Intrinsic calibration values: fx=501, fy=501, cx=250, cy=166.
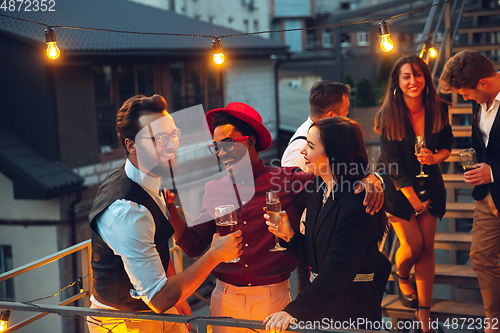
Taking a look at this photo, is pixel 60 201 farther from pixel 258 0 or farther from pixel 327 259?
pixel 258 0

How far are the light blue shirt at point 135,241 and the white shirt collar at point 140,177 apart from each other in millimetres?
146

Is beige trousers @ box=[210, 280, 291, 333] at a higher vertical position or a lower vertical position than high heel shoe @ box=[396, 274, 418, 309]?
higher

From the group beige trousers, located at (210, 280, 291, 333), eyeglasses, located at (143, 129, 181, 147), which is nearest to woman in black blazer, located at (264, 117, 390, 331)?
beige trousers, located at (210, 280, 291, 333)

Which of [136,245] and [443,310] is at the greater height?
[136,245]

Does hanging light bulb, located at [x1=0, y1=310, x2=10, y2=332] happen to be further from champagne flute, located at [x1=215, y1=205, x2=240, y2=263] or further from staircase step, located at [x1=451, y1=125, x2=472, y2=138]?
staircase step, located at [x1=451, y1=125, x2=472, y2=138]

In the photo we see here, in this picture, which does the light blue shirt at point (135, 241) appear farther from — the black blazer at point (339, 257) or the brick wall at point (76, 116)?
the brick wall at point (76, 116)

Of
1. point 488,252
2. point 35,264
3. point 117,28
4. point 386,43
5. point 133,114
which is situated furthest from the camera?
point 117,28

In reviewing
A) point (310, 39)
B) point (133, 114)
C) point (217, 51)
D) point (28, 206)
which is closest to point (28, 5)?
point (28, 206)

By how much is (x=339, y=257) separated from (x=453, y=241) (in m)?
3.28

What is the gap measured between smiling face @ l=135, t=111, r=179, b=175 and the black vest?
115 mm

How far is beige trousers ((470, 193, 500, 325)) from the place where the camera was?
359 cm

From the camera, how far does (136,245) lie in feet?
6.66

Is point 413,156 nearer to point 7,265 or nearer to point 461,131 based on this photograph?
point 461,131

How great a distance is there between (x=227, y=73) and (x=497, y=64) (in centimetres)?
893
